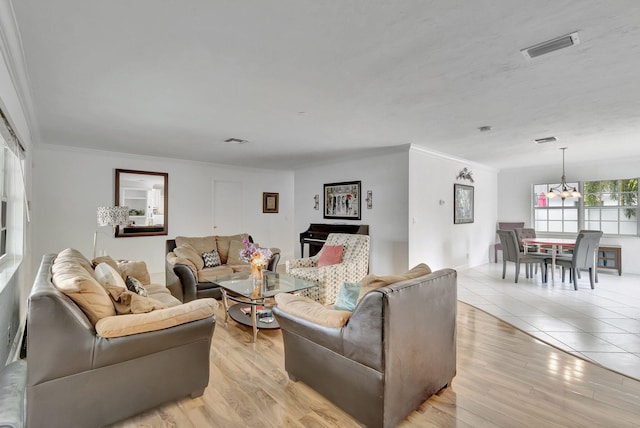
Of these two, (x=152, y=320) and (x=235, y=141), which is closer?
(x=152, y=320)

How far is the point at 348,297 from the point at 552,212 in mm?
7395

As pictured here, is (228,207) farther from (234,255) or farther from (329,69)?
(329,69)

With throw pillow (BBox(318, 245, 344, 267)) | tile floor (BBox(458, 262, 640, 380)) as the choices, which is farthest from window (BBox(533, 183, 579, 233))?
throw pillow (BBox(318, 245, 344, 267))

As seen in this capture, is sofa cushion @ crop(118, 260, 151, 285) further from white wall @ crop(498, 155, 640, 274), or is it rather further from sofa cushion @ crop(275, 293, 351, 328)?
white wall @ crop(498, 155, 640, 274)

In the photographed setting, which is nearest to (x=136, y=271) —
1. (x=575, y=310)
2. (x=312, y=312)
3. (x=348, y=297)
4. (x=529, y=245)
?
(x=312, y=312)

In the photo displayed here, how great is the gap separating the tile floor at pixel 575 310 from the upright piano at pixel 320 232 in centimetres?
197

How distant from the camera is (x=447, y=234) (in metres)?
6.30

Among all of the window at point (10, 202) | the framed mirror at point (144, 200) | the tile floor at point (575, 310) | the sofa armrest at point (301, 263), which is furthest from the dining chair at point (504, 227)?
the window at point (10, 202)

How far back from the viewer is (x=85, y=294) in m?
1.83

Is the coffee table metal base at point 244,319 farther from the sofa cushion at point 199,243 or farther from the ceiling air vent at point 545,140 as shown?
the ceiling air vent at point 545,140

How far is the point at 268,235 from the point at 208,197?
1826mm

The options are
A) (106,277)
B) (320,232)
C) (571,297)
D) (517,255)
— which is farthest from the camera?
(320,232)

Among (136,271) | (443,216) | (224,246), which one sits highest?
(443,216)

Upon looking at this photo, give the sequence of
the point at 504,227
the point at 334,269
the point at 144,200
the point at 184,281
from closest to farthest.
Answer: the point at 184,281 → the point at 334,269 → the point at 144,200 → the point at 504,227
